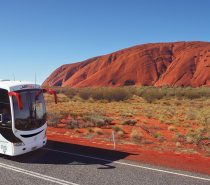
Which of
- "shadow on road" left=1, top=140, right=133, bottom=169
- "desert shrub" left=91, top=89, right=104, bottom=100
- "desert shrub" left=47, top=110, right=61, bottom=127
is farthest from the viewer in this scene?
"desert shrub" left=91, top=89, right=104, bottom=100

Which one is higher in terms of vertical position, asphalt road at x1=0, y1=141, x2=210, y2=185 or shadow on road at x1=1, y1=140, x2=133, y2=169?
asphalt road at x1=0, y1=141, x2=210, y2=185

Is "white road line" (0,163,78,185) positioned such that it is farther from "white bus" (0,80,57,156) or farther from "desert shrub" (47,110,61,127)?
"desert shrub" (47,110,61,127)

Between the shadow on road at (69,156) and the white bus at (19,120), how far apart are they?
700mm

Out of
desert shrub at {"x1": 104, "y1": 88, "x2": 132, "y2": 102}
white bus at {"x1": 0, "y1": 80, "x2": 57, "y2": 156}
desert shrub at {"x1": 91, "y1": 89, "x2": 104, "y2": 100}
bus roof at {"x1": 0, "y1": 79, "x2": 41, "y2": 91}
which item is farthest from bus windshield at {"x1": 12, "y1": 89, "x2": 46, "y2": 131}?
desert shrub at {"x1": 91, "y1": 89, "x2": 104, "y2": 100}

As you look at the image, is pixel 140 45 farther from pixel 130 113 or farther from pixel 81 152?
pixel 81 152

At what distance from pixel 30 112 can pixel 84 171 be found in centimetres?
304

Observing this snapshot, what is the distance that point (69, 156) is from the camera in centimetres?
820

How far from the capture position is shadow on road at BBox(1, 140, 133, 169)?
747 cm

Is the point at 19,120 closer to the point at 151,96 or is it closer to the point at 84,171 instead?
the point at 84,171

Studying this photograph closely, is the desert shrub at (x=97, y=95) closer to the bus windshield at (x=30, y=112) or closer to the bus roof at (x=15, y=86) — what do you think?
the bus windshield at (x=30, y=112)

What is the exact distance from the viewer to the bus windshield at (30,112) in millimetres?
7023

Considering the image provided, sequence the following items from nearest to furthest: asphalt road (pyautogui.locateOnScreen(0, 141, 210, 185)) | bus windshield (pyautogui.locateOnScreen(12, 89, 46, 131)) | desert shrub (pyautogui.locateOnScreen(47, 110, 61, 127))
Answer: asphalt road (pyautogui.locateOnScreen(0, 141, 210, 185)), bus windshield (pyautogui.locateOnScreen(12, 89, 46, 131)), desert shrub (pyautogui.locateOnScreen(47, 110, 61, 127))

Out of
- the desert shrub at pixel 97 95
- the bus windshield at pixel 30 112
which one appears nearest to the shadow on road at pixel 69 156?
the bus windshield at pixel 30 112

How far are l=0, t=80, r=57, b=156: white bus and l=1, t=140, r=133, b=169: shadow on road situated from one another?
70 centimetres
